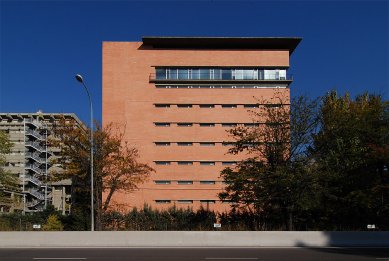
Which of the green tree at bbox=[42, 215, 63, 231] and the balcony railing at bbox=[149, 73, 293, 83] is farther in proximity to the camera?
the balcony railing at bbox=[149, 73, 293, 83]

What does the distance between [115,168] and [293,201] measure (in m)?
14.0

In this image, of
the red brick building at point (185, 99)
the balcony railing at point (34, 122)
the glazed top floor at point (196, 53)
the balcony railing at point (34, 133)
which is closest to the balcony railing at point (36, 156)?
the balcony railing at point (34, 133)

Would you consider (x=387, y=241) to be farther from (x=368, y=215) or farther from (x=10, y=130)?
(x=10, y=130)

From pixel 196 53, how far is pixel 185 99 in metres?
7.01

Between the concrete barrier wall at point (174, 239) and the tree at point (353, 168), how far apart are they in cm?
578

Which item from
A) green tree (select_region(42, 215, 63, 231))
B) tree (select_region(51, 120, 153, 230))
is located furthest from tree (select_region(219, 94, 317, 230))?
green tree (select_region(42, 215, 63, 231))

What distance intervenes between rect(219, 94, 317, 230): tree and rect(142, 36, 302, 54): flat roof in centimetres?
3377

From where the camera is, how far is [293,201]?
24.9 m

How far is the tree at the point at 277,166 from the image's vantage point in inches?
971

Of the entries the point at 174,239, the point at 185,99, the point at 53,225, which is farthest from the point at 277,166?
the point at 185,99

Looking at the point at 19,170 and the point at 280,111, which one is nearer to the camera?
the point at 280,111

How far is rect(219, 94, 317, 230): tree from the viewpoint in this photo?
2466cm

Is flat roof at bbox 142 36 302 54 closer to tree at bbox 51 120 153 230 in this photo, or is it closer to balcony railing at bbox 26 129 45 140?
tree at bbox 51 120 153 230

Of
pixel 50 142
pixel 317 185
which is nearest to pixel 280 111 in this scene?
pixel 317 185
